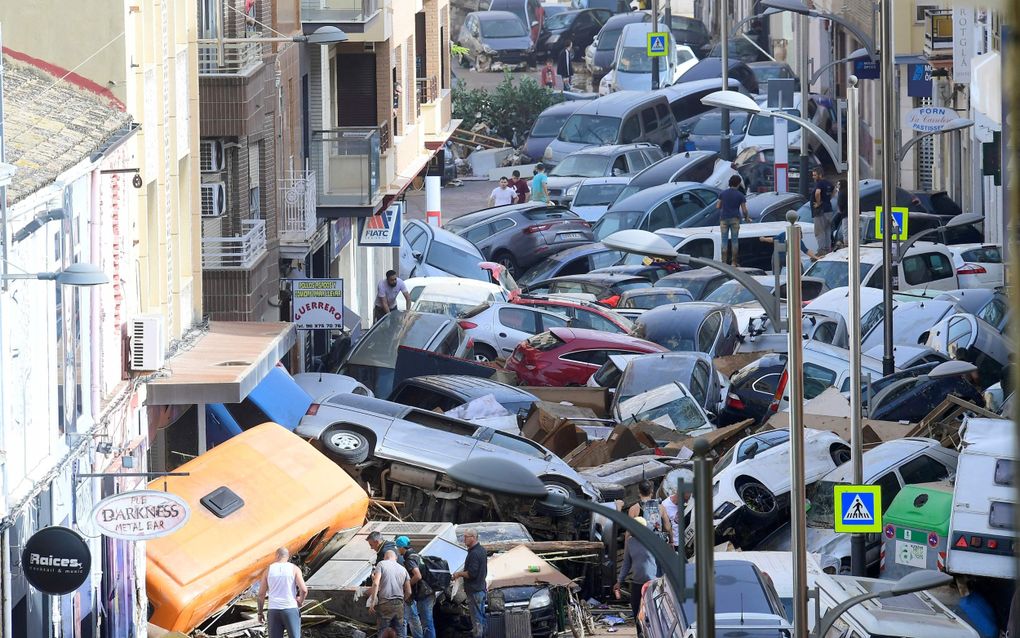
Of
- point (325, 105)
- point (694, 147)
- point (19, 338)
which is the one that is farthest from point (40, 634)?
point (694, 147)

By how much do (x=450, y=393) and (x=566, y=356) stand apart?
3491 mm

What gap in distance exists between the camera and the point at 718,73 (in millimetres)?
58719

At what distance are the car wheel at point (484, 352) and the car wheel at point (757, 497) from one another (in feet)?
36.7

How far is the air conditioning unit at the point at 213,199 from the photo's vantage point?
2323 cm

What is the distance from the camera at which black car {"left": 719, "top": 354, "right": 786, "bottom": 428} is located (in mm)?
24609

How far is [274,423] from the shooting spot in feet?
66.7

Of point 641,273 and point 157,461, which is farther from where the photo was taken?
point 641,273

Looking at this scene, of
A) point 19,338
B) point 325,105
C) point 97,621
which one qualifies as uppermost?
point 325,105

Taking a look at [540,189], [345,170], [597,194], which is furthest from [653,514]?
[540,189]

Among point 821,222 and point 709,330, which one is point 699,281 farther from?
point 821,222

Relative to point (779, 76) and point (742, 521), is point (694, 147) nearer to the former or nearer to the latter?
point (779, 76)

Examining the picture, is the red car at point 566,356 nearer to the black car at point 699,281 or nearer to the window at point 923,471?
the black car at point 699,281

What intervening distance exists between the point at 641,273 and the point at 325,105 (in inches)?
288

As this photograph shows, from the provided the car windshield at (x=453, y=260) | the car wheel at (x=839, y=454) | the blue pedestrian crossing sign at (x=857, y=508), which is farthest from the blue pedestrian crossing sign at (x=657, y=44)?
the blue pedestrian crossing sign at (x=857, y=508)
